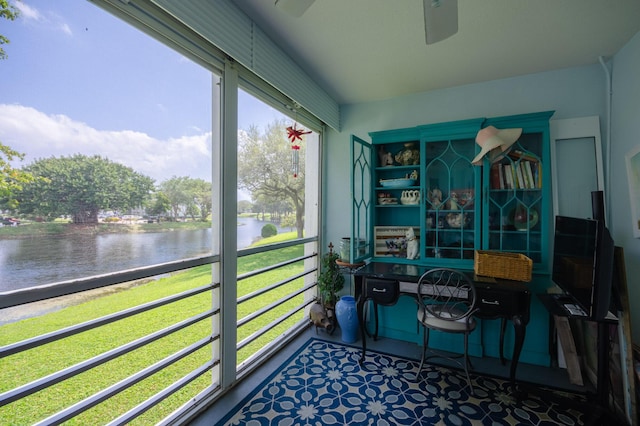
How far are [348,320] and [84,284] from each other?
6.96 feet

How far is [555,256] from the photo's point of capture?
7.04 ft

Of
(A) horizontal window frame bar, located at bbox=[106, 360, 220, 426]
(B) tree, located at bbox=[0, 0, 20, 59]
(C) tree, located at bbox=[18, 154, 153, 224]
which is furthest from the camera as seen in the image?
(A) horizontal window frame bar, located at bbox=[106, 360, 220, 426]

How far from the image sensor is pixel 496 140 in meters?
2.24

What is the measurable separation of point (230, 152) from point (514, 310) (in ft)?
7.70

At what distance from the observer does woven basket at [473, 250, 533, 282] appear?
2.14m

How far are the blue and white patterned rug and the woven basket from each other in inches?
32.5

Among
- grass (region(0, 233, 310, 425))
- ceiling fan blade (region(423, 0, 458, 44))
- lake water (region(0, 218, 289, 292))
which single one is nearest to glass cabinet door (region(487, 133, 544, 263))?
ceiling fan blade (region(423, 0, 458, 44))

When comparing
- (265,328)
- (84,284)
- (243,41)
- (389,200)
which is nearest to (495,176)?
(389,200)

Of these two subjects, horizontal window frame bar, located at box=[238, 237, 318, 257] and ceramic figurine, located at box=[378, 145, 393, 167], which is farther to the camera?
ceramic figurine, located at box=[378, 145, 393, 167]

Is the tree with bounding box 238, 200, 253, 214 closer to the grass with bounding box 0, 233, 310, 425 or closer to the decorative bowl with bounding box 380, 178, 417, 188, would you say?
the grass with bounding box 0, 233, 310, 425

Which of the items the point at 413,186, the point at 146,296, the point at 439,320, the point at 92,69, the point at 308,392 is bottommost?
the point at 308,392

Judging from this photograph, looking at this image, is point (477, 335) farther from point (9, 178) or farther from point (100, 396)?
point (9, 178)

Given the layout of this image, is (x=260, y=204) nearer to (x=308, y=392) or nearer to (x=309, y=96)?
(x=309, y=96)

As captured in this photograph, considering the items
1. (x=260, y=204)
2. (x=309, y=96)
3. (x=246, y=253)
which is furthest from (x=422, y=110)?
(x=246, y=253)
